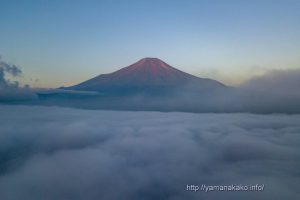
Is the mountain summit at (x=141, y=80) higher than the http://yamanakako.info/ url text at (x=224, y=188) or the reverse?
higher

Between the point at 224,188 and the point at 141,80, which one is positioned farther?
the point at 141,80

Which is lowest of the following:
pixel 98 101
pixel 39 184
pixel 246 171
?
pixel 39 184

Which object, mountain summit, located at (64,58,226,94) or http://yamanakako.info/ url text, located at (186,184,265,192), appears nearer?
http://yamanakako.info/ url text, located at (186,184,265,192)

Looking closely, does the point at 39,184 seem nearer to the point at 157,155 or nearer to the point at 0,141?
the point at 157,155

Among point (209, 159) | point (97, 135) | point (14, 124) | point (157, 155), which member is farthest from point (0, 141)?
point (209, 159)

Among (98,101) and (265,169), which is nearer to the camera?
(265,169)

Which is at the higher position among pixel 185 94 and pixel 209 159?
pixel 185 94

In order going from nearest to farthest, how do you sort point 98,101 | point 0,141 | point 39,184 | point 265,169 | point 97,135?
point 265,169 → point 39,184 → point 97,135 → point 0,141 → point 98,101

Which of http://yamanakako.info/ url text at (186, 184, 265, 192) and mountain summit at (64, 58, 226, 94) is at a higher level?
mountain summit at (64, 58, 226, 94)

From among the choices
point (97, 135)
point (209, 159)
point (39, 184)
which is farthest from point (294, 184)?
point (97, 135)

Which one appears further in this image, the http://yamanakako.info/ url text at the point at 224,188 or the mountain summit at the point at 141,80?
the mountain summit at the point at 141,80

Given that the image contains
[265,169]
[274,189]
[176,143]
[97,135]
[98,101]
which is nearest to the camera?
[274,189]
